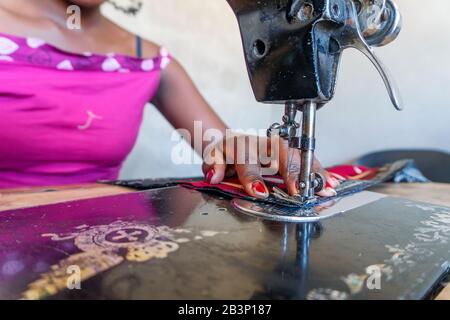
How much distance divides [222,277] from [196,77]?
2.00 m

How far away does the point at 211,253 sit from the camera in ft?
1.55

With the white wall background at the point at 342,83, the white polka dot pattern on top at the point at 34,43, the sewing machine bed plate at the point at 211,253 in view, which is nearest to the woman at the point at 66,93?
the white polka dot pattern on top at the point at 34,43

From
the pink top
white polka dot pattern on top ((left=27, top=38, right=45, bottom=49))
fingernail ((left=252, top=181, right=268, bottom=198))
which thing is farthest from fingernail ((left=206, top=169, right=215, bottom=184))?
white polka dot pattern on top ((left=27, top=38, right=45, bottom=49))

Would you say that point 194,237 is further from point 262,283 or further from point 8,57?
point 8,57

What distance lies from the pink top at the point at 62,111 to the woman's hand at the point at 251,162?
1.47 ft

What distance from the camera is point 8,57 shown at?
3.47ft

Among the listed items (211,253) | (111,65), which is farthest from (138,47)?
(211,253)

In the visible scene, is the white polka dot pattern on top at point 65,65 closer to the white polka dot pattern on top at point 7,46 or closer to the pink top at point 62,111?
the pink top at point 62,111

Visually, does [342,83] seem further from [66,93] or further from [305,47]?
[305,47]

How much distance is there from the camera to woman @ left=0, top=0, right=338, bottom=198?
1.09 m

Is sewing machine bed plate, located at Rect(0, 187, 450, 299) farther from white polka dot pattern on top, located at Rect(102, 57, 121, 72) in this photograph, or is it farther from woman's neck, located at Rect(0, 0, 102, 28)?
woman's neck, located at Rect(0, 0, 102, 28)

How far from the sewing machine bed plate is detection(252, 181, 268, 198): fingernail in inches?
3.8

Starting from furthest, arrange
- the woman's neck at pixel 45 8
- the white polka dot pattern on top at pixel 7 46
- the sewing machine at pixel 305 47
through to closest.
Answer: the woman's neck at pixel 45 8 < the white polka dot pattern on top at pixel 7 46 < the sewing machine at pixel 305 47

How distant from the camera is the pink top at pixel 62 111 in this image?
1083 mm
